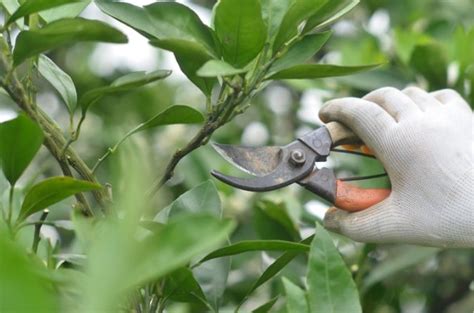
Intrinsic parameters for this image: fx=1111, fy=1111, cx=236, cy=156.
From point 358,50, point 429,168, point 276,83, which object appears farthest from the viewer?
point 276,83

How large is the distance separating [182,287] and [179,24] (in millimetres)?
256

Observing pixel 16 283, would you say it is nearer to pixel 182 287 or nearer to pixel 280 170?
pixel 182 287

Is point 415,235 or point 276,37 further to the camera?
point 415,235

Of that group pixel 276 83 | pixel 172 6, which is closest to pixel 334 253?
pixel 172 6

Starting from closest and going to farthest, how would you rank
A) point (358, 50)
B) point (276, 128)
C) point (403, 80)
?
1. point (403, 80)
2. point (358, 50)
3. point (276, 128)

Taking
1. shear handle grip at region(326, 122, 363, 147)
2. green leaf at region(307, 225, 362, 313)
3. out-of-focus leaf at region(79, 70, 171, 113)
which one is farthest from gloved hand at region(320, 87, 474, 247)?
out-of-focus leaf at region(79, 70, 171, 113)

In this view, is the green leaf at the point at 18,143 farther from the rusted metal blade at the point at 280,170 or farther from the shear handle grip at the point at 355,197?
the shear handle grip at the point at 355,197

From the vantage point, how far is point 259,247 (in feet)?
3.40

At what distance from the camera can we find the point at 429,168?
1204 mm

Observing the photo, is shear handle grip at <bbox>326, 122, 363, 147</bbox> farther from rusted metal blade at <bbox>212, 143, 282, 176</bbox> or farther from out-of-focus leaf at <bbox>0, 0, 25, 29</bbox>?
out-of-focus leaf at <bbox>0, 0, 25, 29</bbox>

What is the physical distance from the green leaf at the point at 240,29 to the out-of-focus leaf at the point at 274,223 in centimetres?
56

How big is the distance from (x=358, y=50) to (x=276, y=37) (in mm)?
1059

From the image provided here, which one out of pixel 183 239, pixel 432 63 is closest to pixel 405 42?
pixel 432 63

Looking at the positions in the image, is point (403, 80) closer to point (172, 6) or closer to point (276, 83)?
point (276, 83)
